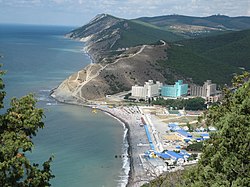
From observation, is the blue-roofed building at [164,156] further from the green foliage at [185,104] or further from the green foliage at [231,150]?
the green foliage at [231,150]

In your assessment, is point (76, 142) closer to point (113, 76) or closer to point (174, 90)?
point (174, 90)

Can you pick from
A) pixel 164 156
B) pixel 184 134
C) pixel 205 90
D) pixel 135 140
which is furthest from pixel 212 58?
pixel 164 156

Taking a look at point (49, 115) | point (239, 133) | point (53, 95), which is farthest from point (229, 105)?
point (53, 95)

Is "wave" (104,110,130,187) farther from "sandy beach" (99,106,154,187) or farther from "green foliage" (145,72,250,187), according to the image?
"green foliage" (145,72,250,187)

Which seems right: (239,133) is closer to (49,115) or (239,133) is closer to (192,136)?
(192,136)

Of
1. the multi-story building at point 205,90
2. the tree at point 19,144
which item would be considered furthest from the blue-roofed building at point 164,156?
the multi-story building at point 205,90
